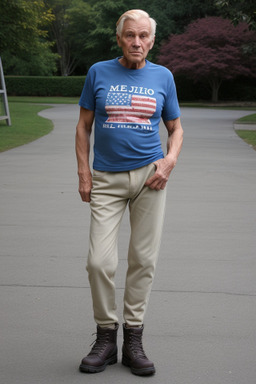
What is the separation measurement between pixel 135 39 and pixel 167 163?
2.21 feet

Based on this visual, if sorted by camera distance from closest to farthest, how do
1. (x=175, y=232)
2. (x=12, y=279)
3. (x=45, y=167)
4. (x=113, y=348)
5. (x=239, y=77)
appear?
(x=113, y=348), (x=12, y=279), (x=175, y=232), (x=45, y=167), (x=239, y=77)

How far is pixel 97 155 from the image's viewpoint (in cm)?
376

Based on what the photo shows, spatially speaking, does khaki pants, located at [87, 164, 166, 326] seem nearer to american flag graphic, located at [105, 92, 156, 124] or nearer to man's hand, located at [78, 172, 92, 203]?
man's hand, located at [78, 172, 92, 203]

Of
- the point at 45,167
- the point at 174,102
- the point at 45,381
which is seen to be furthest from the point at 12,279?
the point at 45,167

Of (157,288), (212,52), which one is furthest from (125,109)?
(212,52)

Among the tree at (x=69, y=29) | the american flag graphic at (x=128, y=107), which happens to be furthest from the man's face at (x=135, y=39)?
the tree at (x=69, y=29)

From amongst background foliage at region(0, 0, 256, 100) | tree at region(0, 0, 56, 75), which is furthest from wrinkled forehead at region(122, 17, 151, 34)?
background foliage at region(0, 0, 256, 100)

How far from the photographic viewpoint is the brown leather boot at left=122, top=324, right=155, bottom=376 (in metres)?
3.63

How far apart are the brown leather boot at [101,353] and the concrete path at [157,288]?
48 mm

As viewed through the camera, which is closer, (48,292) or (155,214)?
(155,214)

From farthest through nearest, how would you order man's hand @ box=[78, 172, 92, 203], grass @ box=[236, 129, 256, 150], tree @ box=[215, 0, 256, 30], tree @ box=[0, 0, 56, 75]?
tree @ box=[0, 0, 56, 75] < tree @ box=[215, 0, 256, 30] < grass @ box=[236, 129, 256, 150] < man's hand @ box=[78, 172, 92, 203]

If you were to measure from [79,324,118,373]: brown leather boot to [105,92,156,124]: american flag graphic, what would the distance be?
1138 mm

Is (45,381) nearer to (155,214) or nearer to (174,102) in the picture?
(155,214)

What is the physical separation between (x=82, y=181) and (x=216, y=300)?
1.67 metres
